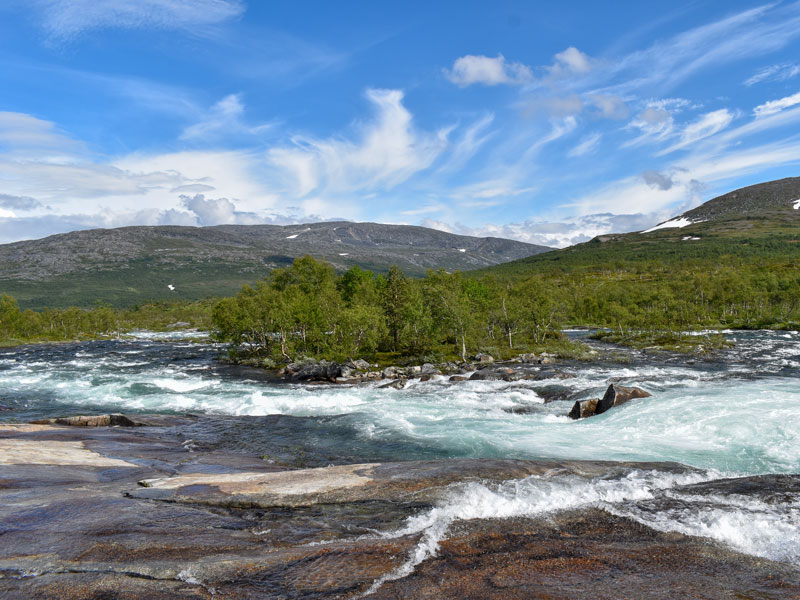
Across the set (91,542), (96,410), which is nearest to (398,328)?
(96,410)

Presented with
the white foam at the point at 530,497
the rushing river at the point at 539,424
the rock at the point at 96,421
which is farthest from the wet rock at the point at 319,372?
the white foam at the point at 530,497

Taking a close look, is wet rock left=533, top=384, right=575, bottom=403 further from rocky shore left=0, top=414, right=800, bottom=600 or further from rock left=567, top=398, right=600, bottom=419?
rocky shore left=0, top=414, right=800, bottom=600

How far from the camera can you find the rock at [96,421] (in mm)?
26312

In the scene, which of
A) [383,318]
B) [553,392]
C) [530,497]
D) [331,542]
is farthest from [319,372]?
[331,542]

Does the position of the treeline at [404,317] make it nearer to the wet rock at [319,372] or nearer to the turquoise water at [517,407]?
the wet rock at [319,372]

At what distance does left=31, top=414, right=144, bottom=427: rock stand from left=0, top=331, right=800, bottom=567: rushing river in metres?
4.07

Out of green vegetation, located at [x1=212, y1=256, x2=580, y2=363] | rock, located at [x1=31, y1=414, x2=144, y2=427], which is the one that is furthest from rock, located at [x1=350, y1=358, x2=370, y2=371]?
rock, located at [x1=31, y1=414, x2=144, y2=427]

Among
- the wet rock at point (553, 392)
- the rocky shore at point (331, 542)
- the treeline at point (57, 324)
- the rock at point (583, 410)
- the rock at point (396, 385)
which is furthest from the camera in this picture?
the treeline at point (57, 324)

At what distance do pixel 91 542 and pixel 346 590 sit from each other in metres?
5.68

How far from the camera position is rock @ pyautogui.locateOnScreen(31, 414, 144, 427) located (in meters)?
26.3

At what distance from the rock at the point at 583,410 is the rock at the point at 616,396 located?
30 cm

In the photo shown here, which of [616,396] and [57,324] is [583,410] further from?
[57,324]

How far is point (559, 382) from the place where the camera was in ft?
130

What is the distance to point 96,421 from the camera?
87.0 feet
